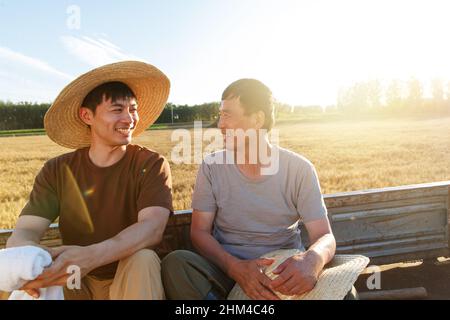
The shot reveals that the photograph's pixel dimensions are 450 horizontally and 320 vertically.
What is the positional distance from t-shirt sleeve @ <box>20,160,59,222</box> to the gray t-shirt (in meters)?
0.86

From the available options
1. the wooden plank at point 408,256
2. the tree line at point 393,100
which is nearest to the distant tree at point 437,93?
the tree line at point 393,100

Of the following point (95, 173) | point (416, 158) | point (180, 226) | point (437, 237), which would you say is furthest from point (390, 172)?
point (95, 173)

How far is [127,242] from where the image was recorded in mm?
2426

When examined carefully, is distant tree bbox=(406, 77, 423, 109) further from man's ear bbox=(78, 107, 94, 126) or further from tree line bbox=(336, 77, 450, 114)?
man's ear bbox=(78, 107, 94, 126)

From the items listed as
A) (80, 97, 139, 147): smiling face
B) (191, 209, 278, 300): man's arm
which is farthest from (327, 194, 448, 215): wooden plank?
(80, 97, 139, 147): smiling face

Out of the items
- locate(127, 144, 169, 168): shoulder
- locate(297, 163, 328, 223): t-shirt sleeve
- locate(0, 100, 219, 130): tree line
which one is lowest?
locate(297, 163, 328, 223): t-shirt sleeve

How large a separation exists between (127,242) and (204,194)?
0.66 meters

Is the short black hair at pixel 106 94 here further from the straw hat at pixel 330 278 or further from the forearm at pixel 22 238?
the straw hat at pixel 330 278

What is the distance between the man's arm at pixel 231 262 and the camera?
2447 millimetres

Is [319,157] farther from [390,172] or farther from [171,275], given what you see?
[171,275]

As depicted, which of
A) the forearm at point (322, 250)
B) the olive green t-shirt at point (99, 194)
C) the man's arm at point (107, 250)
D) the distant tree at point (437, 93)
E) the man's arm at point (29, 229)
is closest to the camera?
the man's arm at point (107, 250)

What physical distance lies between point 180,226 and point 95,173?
2.65 ft

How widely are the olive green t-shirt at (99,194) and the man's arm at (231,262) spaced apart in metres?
0.28

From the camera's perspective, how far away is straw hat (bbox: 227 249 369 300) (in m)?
2.39
